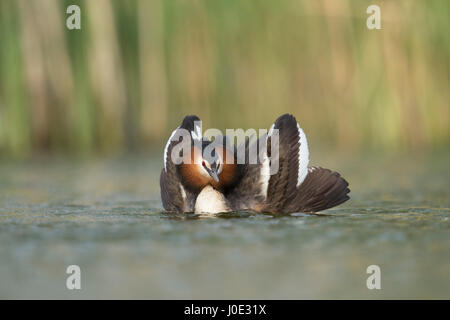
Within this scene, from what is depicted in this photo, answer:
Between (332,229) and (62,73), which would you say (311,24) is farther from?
(332,229)

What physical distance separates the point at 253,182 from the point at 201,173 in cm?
51

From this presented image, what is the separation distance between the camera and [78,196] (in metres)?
8.84

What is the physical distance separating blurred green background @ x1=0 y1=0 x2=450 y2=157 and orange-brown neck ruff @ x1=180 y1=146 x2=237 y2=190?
204 inches

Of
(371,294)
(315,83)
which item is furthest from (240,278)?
(315,83)

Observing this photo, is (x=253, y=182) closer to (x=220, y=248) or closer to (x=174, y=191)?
(x=174, y=191)

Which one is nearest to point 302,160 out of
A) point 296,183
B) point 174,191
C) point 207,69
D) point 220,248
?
point 296,183

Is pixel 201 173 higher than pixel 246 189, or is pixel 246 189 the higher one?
pixel 201 173

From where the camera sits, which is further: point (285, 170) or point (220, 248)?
point (285, 170)

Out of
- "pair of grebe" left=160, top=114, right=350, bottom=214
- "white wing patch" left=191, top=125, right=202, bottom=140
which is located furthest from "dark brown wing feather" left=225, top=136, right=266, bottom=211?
"white wing patch" left=191, top=125, right=202, bottom=140

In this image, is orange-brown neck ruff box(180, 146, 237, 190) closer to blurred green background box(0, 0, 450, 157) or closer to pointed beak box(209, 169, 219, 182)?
pointed beak box(209, 169, 219, 182)

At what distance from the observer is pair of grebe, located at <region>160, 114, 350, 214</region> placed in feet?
24.2

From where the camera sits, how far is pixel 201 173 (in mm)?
7551

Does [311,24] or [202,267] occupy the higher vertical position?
[311,24]
